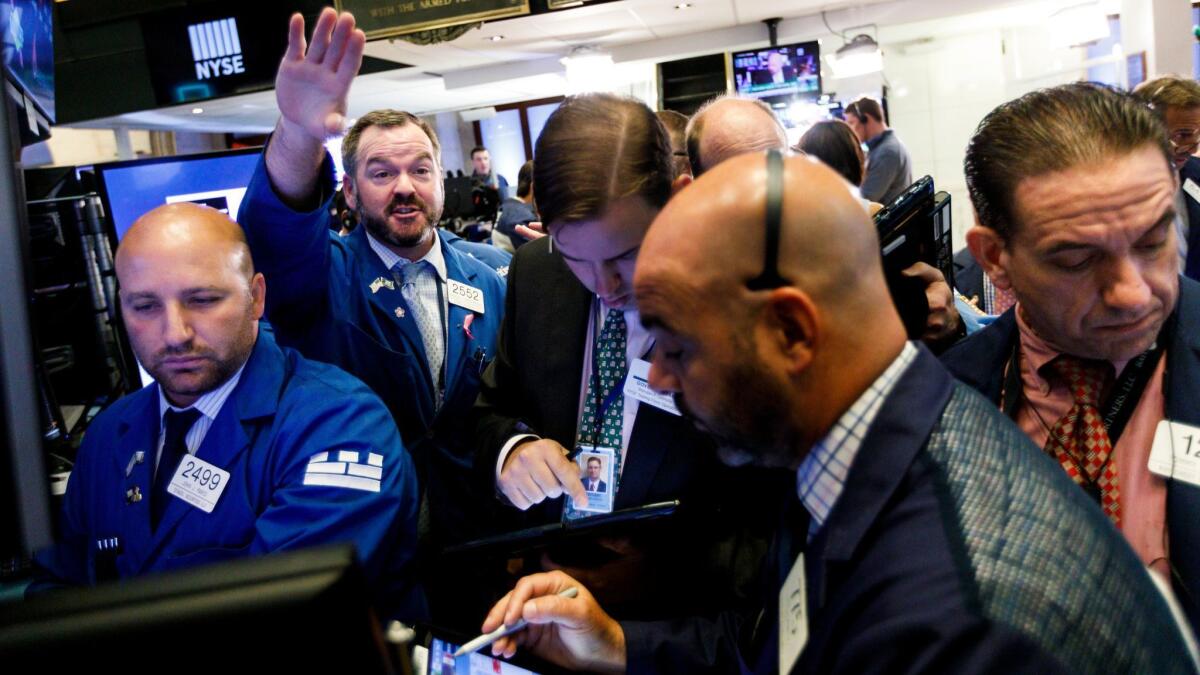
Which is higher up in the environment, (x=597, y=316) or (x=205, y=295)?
(x=205, y=295)

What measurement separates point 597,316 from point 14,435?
44.1 inches

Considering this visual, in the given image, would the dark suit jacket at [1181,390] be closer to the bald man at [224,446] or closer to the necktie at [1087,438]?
the necktie at [1087,438]

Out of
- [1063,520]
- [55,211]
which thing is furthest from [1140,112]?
[55,211]

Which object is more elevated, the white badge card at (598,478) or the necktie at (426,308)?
the necktie at (426,308)

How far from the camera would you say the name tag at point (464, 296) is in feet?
8.24

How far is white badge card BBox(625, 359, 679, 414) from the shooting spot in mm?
1412

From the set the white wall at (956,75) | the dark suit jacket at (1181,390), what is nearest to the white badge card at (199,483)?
the dark suit jacket at (1181,390)

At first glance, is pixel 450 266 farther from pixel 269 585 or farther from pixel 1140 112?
pixel 269 585

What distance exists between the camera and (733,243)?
0.83 metres

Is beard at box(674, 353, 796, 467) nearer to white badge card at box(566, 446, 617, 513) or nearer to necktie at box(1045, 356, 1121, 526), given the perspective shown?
white badge card at box(566, 446, 617, 513)

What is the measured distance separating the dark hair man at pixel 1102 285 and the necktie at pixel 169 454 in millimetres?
1496

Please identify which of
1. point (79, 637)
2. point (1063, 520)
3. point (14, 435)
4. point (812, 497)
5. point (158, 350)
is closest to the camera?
point (79, 637)

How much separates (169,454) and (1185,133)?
12.4 feet

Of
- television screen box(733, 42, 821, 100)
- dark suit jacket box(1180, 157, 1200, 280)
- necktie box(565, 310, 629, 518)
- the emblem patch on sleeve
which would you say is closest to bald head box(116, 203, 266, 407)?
the emblem patch on sleeve
